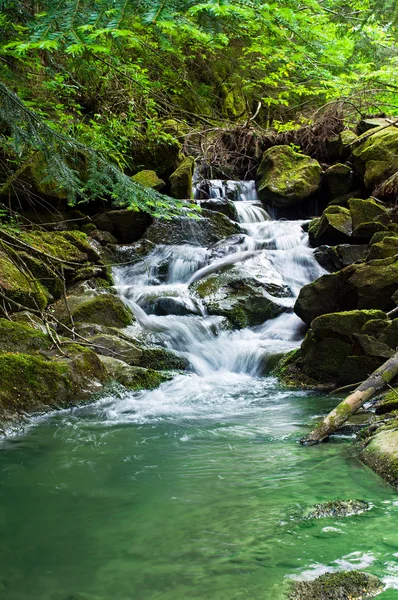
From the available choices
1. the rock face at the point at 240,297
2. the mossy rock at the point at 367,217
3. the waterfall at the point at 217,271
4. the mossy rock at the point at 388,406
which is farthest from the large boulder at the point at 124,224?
the mossy rock at the point at 388,406

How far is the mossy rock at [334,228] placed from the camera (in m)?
11.9

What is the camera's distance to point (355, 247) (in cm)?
1105

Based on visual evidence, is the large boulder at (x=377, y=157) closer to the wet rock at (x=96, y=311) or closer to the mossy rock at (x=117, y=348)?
the wet rock at (x=96, y=311)

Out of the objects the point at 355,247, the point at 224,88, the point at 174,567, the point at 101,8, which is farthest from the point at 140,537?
the point at 224,88

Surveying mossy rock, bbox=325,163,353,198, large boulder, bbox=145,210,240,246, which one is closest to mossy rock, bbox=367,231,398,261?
large boulder, bbox=145,210,240,246

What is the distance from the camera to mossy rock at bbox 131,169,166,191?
544 inches

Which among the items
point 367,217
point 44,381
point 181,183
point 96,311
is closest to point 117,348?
point 96,311

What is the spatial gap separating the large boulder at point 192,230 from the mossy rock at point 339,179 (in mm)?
3377

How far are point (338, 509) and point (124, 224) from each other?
11153mm

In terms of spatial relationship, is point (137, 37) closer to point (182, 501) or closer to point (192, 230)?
point (182, 501)

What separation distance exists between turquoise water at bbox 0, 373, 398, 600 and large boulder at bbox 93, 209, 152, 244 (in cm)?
827

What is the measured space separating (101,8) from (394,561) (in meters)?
3.42

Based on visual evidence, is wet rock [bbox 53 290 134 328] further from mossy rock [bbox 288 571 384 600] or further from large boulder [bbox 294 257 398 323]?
mossy rock [bbox 288 571 384 600]

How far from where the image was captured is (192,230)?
13844 millimetres
